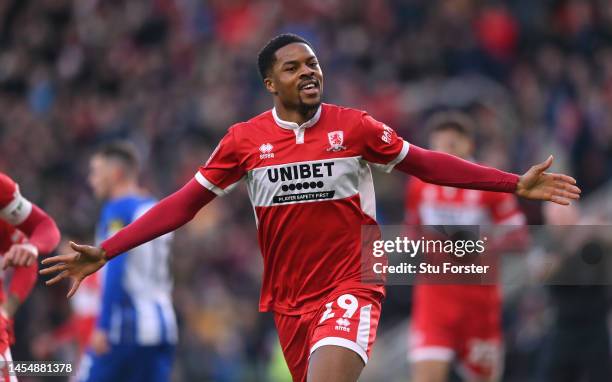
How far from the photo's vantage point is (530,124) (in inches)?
629

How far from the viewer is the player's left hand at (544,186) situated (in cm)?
695

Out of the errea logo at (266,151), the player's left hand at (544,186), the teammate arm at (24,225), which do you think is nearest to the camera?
the player's left hand at (544,186)

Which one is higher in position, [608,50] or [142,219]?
[608,50]

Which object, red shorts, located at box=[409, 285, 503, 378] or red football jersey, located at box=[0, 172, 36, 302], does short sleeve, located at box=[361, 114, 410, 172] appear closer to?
red football jersey, located at box=[0, 172, 36, 302]

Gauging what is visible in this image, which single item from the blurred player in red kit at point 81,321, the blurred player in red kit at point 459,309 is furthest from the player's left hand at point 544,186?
the blurred player in red kit at point 81,321

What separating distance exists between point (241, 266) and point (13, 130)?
4755mm

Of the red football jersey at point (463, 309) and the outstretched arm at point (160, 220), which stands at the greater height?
the red football jersey at point (463, 309)

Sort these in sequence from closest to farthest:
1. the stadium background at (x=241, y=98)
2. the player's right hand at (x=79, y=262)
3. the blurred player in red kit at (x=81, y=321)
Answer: the player's right hand at (x=79, y=262) → the blurred player in red kit at (x=81, y=321) → the stadium background at (x=241, y=98)

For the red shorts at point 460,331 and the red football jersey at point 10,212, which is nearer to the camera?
the red football jersey at point 10,212

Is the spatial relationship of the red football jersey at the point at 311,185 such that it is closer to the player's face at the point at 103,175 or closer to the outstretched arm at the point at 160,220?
the outstretched arm at the point at 160,220

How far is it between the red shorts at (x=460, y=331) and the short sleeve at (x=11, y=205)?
4.35 meters

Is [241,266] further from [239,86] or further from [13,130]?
[13,130]

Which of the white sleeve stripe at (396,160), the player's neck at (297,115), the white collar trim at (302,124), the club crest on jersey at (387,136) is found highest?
the player's neck at (297,115)

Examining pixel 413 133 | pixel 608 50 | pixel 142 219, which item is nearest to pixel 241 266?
pixel 413 133
